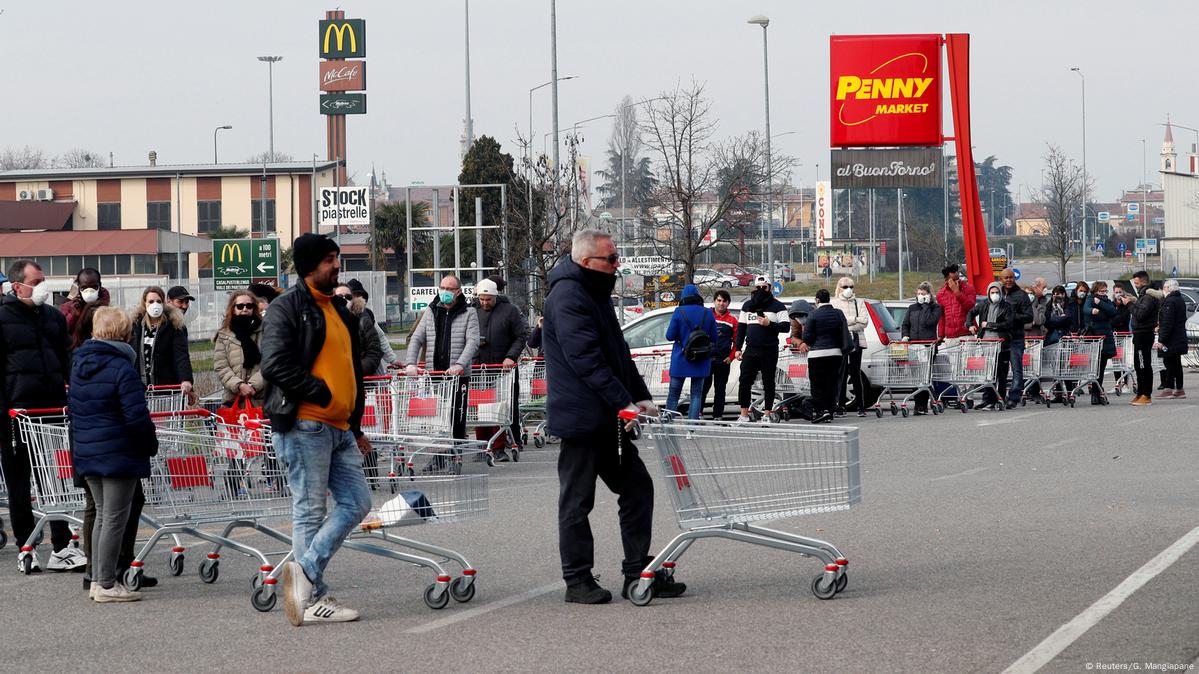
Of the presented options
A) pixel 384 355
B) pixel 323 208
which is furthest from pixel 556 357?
pixel 323 208

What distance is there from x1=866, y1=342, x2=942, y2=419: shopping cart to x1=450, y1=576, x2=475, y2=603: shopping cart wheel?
547 inches

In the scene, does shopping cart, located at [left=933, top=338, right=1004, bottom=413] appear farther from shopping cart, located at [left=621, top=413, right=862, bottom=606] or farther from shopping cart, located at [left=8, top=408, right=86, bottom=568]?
shopping cart, located at [left=8, top=408, right=86, bottom=568]

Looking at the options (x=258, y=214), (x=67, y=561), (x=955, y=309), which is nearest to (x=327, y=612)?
(x=67, y=561)

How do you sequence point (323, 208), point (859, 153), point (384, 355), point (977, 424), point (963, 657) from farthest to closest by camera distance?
point (323, 208) → point (859, 153) → point (977, 424) → point (384, 355) → point (963, 657)

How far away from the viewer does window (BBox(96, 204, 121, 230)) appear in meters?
91.2

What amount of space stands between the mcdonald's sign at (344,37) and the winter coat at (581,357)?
6691cm

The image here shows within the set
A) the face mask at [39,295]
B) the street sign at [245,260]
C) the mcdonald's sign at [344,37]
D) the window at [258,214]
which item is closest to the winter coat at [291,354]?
the face mask at [39,295]

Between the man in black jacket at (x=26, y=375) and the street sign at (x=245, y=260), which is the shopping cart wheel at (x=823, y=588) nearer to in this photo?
the man in black jacket at (x=26, y=375)

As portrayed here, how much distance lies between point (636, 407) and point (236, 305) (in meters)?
5.50

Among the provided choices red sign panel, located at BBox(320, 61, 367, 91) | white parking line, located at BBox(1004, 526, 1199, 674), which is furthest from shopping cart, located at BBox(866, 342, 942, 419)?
red sign panel, located at BBox(320, 61, 367, 91)

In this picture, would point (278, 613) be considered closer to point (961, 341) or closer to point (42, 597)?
point (42, 597)

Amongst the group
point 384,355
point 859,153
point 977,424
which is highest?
point 859,153

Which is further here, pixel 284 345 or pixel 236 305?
pixel 236 305

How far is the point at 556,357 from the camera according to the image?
26.1ft
